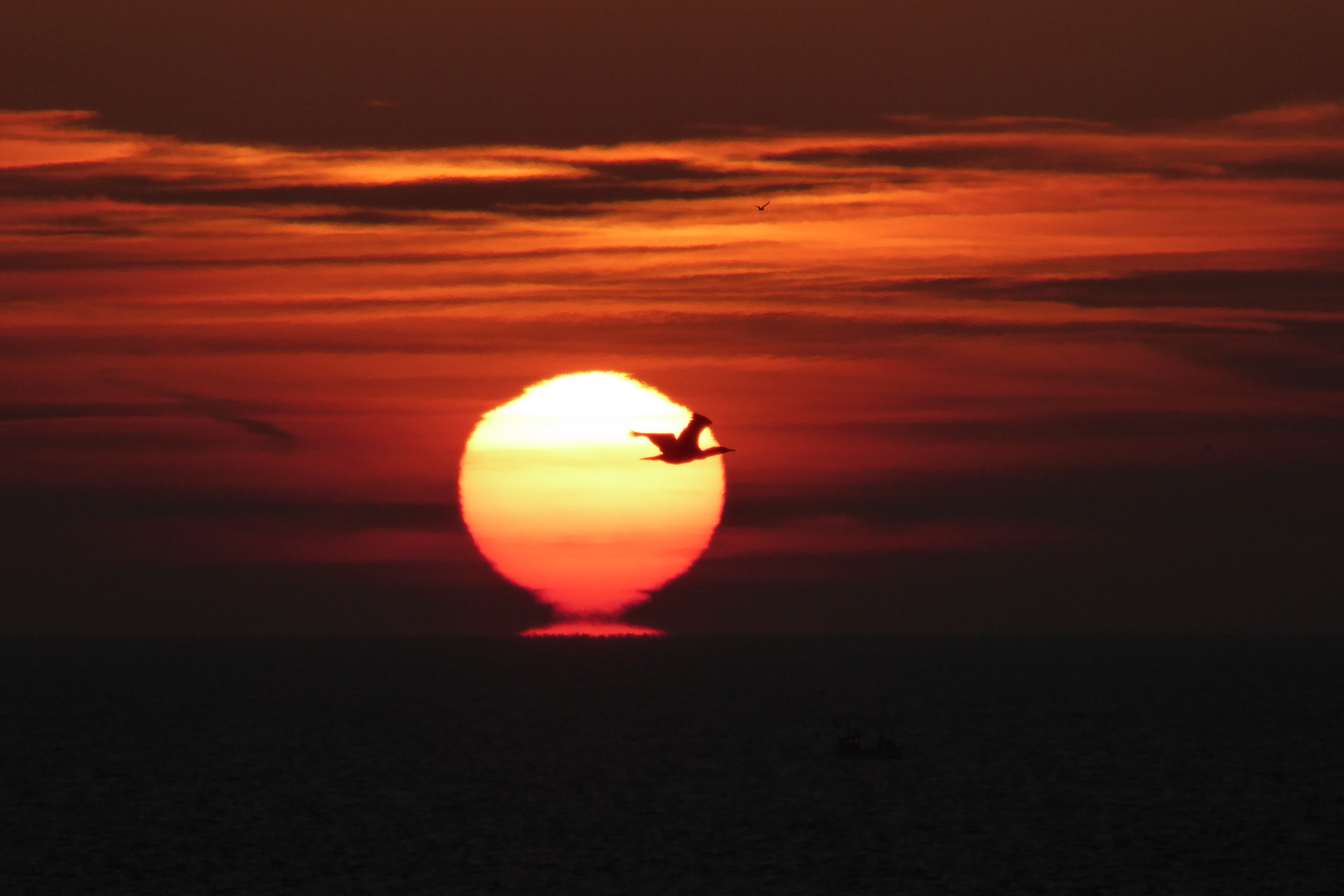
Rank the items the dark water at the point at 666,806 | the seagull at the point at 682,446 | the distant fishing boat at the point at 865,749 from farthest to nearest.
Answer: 1. the distant fishing boat at the point at 865,749
2. the dark water at the point at 666,806
3. the seagull at the point at 682,446

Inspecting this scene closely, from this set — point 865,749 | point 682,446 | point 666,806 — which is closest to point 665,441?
point 682,446

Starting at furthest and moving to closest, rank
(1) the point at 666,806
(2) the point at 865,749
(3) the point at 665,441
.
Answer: (2) the point at 865,749 → (1) the point at 666,806 → (3) the point at 665,441

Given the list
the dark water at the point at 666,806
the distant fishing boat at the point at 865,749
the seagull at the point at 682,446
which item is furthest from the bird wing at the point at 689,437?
the distant fishing boat at the point at 865,749

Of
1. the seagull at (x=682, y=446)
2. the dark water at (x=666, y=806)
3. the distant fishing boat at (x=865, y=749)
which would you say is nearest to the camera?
the seagull at (x=682, y=446)

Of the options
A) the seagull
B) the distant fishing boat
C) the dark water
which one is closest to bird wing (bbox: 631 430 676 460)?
the seagull

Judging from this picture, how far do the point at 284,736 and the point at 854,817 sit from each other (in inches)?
2729

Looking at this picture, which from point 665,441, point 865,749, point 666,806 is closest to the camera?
point 665,441

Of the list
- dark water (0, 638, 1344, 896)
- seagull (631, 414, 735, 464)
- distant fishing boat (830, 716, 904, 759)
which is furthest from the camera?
distant fishing boat (830, 716, 904, 759)

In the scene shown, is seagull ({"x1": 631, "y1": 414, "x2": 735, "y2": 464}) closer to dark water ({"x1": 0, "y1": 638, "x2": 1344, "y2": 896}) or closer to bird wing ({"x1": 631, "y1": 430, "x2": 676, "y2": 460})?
bird wing ({"x1": 631, "y1": 430, "x2": 676, "y2": 460})

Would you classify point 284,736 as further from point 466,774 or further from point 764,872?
point 764,872

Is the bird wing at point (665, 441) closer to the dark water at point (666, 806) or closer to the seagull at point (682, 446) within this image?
the seagull at point (682, 446)

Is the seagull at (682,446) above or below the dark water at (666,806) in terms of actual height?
above

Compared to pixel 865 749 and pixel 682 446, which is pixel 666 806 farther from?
pixel 682 446

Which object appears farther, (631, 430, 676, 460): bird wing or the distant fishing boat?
the distant fishing boat
